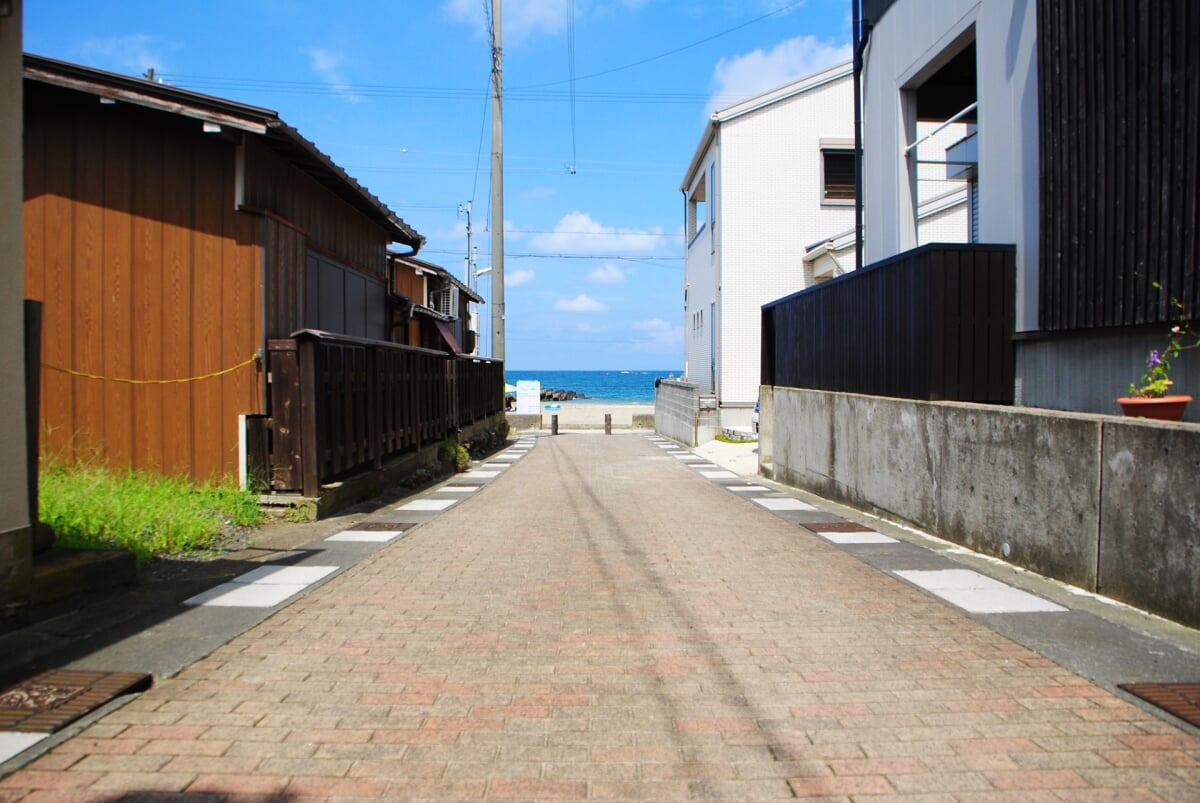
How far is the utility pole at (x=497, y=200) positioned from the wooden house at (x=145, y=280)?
49.8 ft

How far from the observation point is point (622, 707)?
12.5 ft

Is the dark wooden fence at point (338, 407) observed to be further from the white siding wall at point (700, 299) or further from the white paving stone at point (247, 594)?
the white siding wall at point (700, 299)

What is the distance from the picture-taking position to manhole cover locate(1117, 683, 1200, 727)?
12.0 feet

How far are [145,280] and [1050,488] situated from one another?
353 inches

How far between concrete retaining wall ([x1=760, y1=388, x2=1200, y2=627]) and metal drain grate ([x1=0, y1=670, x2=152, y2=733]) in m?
5.66

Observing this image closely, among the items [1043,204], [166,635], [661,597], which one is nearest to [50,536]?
[166,635]

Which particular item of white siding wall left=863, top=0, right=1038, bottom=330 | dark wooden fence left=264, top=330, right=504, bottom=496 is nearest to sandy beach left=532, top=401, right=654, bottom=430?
dark wooden fence left=264, top=330, right=504, bottom=496

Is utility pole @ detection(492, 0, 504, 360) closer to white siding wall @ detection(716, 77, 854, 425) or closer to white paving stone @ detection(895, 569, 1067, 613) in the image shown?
white siding wall @ detection(716, 77, 854, 425)

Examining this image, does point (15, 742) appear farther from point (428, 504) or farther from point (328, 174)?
point (328, 174)

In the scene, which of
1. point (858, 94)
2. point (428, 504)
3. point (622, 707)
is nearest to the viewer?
point (622, 707)

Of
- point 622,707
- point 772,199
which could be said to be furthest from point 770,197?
point 622,707

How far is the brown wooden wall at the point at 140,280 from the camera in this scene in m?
9.05

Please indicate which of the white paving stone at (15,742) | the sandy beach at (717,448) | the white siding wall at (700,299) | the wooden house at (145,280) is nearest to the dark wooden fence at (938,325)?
the sandy beach at (717,448)

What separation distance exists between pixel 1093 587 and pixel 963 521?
190 cm
